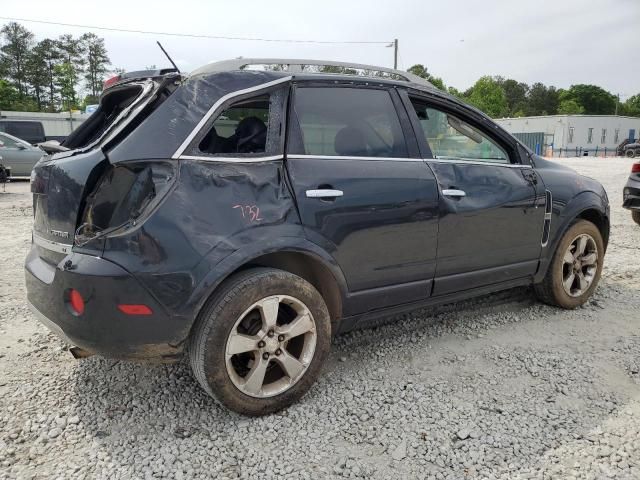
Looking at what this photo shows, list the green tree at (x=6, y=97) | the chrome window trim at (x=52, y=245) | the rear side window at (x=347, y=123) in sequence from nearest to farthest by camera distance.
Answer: the chrome window trim at (x=52, y=245) < the rear side window at (x=347, y=123) < the green tree at (x=6, y=97)

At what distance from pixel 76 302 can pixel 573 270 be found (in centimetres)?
376

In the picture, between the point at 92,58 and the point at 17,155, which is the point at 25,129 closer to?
the point at 17,155

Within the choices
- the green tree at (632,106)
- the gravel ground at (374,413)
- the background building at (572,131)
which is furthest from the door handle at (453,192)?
the green tree at (632,106)

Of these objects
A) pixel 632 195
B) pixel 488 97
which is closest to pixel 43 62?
pixel 488 97

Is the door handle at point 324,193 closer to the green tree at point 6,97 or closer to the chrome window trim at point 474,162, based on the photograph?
the chrome window trim at point 474,162

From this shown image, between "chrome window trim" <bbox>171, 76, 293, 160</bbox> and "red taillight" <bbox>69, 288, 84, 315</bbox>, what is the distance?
77 cm

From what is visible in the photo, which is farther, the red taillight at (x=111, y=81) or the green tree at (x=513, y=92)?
the green tree at (x=513, y=92)

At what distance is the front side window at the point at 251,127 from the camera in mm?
2695

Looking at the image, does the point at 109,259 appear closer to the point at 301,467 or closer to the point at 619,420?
the point at 301,467

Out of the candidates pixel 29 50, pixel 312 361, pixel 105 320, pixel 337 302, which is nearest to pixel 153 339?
pixel 105 320

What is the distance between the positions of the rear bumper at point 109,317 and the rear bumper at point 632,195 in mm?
7977

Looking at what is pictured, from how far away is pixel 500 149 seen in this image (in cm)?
386

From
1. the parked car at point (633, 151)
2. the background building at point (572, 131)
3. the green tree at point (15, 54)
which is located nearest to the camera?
the parked car at point (633, 151)

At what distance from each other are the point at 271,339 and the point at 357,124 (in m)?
1.37
